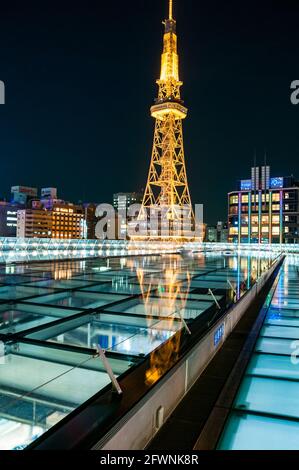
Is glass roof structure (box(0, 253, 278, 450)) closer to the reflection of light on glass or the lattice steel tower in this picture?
the reflection of light on glass

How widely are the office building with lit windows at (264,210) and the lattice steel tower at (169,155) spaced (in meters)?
27.3

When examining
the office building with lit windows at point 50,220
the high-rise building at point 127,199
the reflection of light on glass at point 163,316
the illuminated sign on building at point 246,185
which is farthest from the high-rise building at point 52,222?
the reflection of light on glass at point 163,316

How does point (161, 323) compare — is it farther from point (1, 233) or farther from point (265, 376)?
point (1, 233)

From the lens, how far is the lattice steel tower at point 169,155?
2761 inches

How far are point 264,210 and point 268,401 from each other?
97041 millimetres

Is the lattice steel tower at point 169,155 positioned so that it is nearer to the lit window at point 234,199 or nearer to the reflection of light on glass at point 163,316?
the lit window at point 234,199

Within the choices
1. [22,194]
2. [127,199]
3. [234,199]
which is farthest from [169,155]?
[127,199]

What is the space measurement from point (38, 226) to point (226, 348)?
125 m

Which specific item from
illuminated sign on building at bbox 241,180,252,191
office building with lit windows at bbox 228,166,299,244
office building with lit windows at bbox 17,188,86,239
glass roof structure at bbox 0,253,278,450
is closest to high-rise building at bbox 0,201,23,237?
office building with lit windows at bbox 17,188,86,239

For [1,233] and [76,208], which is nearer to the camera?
[1,233]

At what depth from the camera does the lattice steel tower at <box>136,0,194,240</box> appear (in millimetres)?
70125

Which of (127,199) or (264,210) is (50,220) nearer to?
(127,199)

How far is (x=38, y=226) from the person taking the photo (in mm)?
123875
